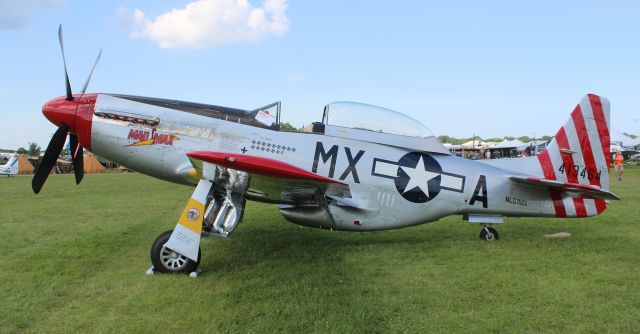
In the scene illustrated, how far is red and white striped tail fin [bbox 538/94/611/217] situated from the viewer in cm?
690

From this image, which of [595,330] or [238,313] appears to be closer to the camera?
[595,330]

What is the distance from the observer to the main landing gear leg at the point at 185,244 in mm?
4734

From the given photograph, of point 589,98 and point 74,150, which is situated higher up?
point 589,98

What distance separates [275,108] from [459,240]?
371cm

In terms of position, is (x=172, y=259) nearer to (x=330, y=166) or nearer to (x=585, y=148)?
(x=330, y=166)

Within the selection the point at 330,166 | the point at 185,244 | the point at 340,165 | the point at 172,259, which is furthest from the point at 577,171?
the point at 172,259

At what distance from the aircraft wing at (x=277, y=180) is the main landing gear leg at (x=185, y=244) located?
437 millimetres

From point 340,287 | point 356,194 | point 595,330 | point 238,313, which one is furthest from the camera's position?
point 356,194

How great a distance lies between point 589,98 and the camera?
6902 millimetres

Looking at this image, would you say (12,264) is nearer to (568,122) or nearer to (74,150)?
(74,150)

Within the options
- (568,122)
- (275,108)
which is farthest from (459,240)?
(275,108)

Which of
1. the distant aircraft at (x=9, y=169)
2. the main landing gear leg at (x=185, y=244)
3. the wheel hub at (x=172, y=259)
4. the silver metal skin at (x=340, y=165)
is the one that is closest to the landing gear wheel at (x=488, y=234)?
the silver metal skin at (x=340, y=165)

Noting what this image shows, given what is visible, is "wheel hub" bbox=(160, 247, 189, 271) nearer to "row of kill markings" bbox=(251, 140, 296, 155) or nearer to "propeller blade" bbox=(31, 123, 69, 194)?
"row of kill markings" bbox=(251, 140, 296, 155)

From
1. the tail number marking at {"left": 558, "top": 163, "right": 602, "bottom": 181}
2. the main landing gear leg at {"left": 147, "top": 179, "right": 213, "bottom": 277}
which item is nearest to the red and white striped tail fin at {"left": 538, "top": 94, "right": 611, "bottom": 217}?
the tail number marking at {"left": 558, "top": 163, "right": 602, "bottom": 181}
